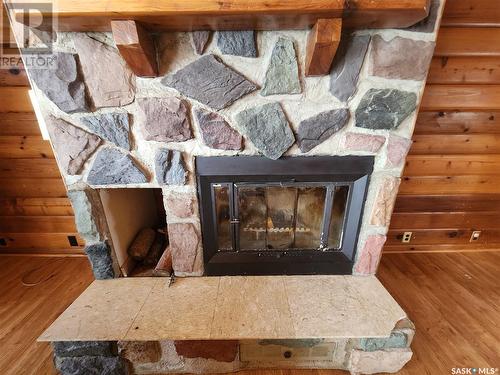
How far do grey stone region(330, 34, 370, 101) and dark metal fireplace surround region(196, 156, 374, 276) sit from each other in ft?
1.03

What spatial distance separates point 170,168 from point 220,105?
15.7 inches

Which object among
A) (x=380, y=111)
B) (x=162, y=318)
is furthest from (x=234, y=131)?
(x=162, y=318)

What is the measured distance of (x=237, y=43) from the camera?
995mm

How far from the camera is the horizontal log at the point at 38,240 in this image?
1.97 meters

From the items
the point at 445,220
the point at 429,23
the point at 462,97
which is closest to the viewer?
the point at 429,23

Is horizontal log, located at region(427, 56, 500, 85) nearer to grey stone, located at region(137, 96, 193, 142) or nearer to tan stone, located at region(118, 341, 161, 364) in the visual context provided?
grey stone, located at region(137, 96, 193, 142)

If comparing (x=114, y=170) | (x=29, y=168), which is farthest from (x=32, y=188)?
(x=114, y=170)

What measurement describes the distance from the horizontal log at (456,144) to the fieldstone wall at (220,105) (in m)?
0.73

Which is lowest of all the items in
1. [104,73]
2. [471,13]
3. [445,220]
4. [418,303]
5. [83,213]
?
[418,303]

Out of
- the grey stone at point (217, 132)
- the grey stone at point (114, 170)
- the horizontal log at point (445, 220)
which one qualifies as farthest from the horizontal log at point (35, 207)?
the horizontal log at point (445, 220)

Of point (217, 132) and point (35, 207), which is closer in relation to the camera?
point (217, 132)

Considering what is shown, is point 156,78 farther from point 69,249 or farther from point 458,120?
point 458,120

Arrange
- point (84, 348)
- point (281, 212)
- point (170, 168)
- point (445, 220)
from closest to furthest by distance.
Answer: point (84, 348) → point (170, 168) → point (281, 212) → point (445, 220)

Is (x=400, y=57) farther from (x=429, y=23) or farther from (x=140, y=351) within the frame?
(x=140, y=351)
